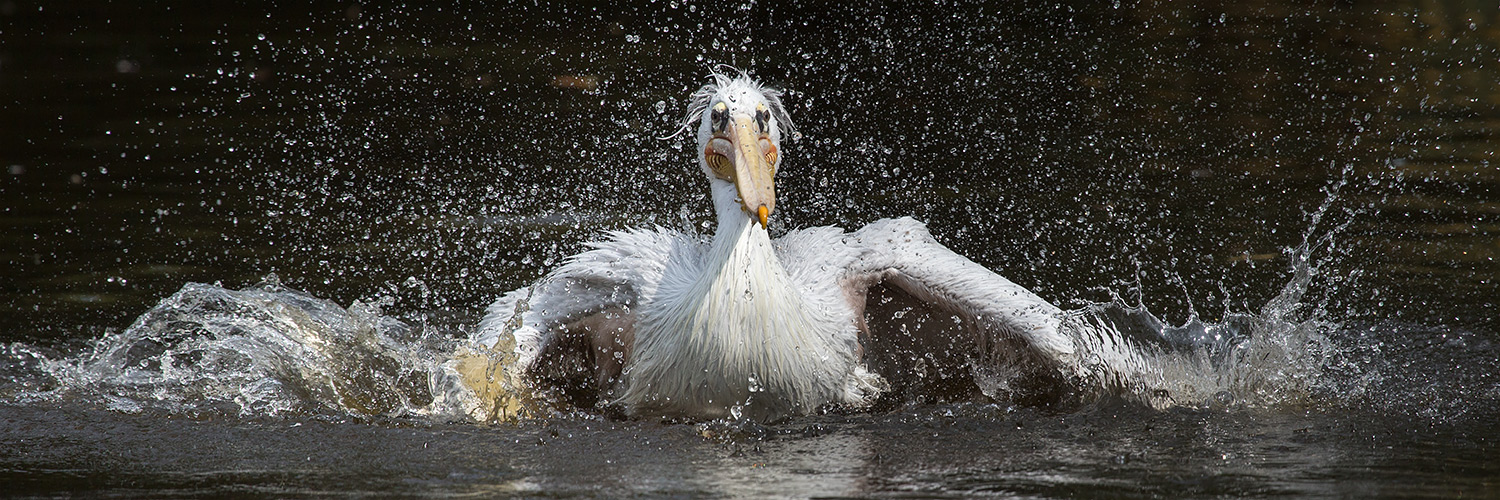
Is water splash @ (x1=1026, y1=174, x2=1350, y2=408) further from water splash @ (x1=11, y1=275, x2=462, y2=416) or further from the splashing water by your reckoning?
water splash @ (x1=11, y1=275, x2=462, y2=416)

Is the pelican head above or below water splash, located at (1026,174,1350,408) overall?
above

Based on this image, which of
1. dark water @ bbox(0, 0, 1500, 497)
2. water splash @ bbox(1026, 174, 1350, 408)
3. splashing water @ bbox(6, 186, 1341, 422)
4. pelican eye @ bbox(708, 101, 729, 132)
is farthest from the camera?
water splash @ bbox(1026, 174, 1350, 408)

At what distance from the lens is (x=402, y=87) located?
1207cm

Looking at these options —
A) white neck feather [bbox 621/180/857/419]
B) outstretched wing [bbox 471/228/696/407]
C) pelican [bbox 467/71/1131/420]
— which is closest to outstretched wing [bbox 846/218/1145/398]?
pelican [bbox 467/71/1131/420]

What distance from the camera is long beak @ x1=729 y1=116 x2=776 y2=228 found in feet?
16.3

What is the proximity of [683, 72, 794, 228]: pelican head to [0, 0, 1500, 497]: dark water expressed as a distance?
0.91m

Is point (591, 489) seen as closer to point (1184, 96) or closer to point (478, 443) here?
point (478, 443)

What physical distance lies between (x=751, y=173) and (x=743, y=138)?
17 centimetres

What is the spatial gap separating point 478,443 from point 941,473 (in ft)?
5.38

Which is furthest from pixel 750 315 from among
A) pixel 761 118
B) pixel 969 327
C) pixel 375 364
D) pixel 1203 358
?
pixel 1203 358

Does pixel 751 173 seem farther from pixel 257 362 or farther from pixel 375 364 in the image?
pixel 257 362

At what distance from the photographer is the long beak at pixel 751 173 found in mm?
4977

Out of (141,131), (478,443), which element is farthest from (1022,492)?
(141,131)

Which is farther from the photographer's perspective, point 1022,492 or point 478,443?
point 478,443
